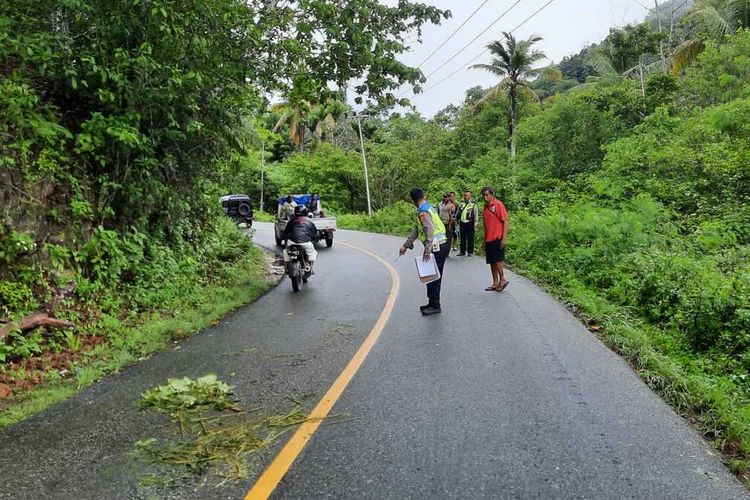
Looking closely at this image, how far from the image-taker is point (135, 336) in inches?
280

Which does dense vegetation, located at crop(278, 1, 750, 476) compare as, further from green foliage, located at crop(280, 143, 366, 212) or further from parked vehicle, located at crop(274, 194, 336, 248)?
parked vehicle, located at crop(274, 194, 336, 248)

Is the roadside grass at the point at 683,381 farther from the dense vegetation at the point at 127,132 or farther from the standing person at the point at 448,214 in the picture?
the standing person at the point at 448,214

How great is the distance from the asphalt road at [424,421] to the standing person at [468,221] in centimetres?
751

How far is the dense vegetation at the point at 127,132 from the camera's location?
21.9ft

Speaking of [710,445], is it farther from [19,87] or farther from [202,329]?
[19,87]

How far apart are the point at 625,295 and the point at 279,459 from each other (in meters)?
7.22

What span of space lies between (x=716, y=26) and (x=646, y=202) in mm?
17424

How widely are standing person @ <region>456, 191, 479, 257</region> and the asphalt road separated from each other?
Result: 7513 millimetres

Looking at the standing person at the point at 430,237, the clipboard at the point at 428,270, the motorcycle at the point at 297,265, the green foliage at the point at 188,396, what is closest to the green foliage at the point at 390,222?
the motorcycle at the point at 297,265

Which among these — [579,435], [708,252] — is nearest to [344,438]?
[579,435]

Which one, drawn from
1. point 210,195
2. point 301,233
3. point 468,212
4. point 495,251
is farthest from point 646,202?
point 210,195

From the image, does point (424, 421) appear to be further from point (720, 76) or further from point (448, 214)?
point (720, 76)

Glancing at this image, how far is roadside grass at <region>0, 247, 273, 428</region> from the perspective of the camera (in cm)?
516

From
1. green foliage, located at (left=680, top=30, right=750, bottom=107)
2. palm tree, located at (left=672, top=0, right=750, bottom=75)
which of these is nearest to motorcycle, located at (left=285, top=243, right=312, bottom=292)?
green foliage, located at (left=680, top=30, right=750, bottom=107)
